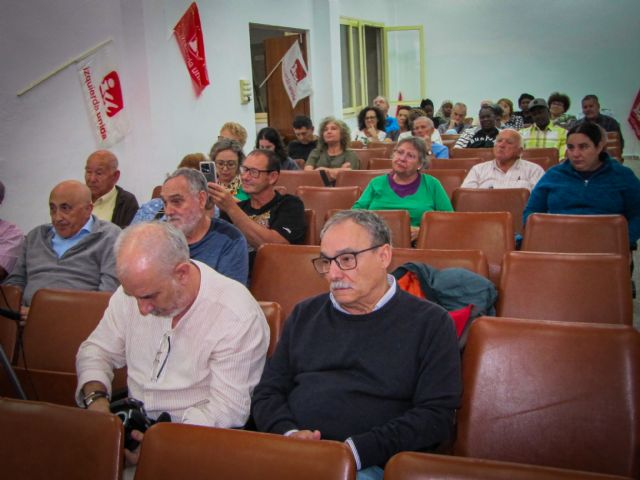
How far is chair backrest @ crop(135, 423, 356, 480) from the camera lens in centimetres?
121

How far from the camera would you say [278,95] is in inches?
353

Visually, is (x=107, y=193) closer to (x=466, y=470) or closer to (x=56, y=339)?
(x=56, y=339)

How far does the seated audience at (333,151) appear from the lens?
5875 mm

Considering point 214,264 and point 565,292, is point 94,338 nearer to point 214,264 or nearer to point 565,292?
point 214,264

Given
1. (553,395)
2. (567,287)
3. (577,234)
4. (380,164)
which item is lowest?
(553,395)

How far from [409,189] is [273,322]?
7.28 feet

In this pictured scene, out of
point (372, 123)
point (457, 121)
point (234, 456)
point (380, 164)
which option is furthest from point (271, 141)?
point (457, 121)

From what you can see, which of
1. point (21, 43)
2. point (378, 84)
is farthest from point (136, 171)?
point (378, 84)

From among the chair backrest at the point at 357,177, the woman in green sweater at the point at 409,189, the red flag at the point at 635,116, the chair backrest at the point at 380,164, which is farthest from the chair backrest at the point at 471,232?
the red flag at the point at 635,116

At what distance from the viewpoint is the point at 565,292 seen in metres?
2.37

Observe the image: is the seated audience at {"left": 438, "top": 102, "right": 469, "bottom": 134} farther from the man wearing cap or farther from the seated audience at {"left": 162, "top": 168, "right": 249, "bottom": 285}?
the seated audience at {"left": 162, "top": 168, "right": 249, "bottom": 285}

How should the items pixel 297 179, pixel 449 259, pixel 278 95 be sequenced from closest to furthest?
1. pixel 449 259
2. pixel 297 179
3. pixel 278 95

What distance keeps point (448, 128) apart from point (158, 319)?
335 inches

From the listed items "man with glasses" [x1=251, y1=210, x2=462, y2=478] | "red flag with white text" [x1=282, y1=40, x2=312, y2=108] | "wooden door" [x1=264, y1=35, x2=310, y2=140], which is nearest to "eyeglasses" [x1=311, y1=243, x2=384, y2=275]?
"man with glasses" [x1=251, y1=210, x2=462, y2=478]
